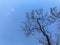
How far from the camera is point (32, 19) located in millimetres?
23156

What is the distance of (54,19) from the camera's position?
75.4ft

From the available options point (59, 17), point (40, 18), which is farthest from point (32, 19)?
point (59, 17)

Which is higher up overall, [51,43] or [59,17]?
[59,17]

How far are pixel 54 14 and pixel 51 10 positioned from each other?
41 cm

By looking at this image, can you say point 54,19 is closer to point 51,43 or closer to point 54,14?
point 54,14

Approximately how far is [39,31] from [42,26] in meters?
0.47

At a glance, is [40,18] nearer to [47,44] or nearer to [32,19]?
[32,19]

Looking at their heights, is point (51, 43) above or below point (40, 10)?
below

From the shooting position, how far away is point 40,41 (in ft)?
77.0

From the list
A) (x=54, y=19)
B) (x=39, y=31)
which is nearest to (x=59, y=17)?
(x=54, y=19)

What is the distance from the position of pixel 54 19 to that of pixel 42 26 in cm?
109

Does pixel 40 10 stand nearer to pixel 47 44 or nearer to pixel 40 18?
pixel 40 18

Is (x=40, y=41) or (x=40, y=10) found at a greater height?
(x=40, y=10)

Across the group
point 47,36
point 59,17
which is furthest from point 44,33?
point 59,17
